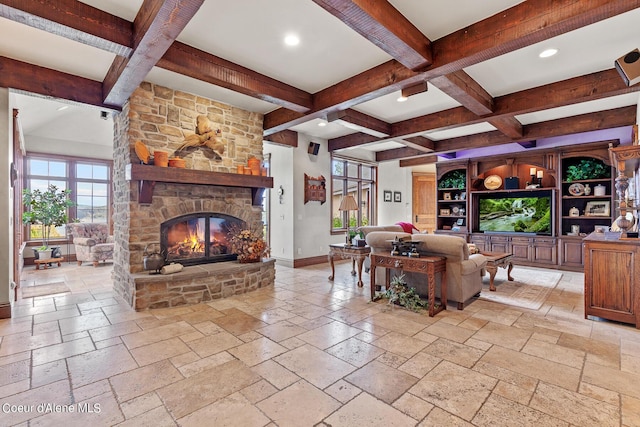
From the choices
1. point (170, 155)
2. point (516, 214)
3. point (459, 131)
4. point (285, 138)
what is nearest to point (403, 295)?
point (170, 155)

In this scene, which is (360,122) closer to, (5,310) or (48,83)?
(48,83)

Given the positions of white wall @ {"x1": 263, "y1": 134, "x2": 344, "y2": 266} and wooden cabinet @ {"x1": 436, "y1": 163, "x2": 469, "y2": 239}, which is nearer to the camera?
white wall @ {"x1": 263, "y1": 134, "x2": 344, "y2": 266}

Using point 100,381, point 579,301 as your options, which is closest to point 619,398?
point 579,301

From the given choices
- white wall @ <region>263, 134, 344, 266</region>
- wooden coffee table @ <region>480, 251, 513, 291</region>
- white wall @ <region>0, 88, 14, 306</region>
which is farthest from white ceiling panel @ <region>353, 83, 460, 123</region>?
white wall @ <region>0, 88, 14, 306</region>

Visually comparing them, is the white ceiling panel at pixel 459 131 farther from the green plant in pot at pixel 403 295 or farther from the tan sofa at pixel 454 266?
the green plant in pot at pixel 403 295

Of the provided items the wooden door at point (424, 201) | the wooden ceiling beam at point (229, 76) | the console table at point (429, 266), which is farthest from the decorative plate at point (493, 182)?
the wooden ceiling beam at point (229, 76)

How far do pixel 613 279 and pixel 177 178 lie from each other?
534 cm

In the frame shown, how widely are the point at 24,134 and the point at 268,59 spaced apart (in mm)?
7019

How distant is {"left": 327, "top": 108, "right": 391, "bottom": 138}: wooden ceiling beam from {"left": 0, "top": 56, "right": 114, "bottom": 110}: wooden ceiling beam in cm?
315

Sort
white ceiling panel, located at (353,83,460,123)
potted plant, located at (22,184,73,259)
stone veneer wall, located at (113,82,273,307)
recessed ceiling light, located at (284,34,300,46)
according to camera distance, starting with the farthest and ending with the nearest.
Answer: potted plant, located at (22,184,73,259) → white ceiling panel, located at (353,83,460,123) → stone veneer wall, located at (113,82,273,307) → recessed ceiling light, located at (284,34,300,46)

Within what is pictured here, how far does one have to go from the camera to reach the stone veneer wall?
413 cm

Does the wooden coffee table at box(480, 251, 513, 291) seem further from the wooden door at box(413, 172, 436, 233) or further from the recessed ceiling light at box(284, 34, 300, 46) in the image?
the wooden door at box(413, 172, 436, 233)

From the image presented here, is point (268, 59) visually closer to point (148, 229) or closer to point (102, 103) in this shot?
point (102, 103)

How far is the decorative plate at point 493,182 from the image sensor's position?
25.3 feet
